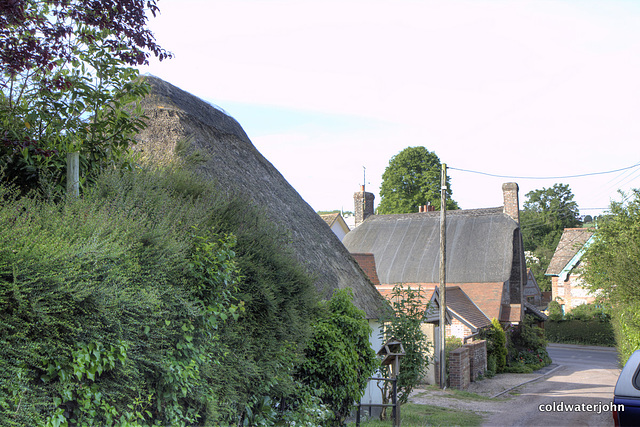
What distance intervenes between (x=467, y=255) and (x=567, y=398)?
13586mm

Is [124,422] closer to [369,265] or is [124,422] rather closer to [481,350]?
[369,265]

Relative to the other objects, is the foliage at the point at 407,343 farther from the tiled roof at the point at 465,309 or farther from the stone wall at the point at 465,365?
the tiled roof at the point at 465,309

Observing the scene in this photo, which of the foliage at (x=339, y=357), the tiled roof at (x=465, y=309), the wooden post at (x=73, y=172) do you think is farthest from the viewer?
the tiled roof at (x=465, y=309)

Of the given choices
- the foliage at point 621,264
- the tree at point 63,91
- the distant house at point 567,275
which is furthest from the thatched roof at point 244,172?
the distant house at point 567,275

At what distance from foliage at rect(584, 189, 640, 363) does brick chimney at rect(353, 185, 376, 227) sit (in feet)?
69.3

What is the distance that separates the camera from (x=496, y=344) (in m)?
23.0

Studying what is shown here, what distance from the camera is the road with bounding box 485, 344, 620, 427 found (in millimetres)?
12273

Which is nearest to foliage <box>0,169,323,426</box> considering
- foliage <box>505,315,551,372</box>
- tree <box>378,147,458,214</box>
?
foliage <box>505,315,551,372</box>

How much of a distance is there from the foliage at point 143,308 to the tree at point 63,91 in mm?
558

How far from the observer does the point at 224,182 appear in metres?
8.10

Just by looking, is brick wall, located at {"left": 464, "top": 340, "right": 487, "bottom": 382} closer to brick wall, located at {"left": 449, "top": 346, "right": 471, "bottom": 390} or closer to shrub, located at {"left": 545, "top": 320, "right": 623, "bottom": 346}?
brick wall, located at {"left": 449, "top": 346, "right": 471, "bottom": 390}

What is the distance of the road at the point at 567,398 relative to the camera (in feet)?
40.3

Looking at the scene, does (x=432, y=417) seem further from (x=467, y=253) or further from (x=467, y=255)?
(x=467, y=253)

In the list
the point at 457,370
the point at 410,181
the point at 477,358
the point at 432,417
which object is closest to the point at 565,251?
the point at 410,181
